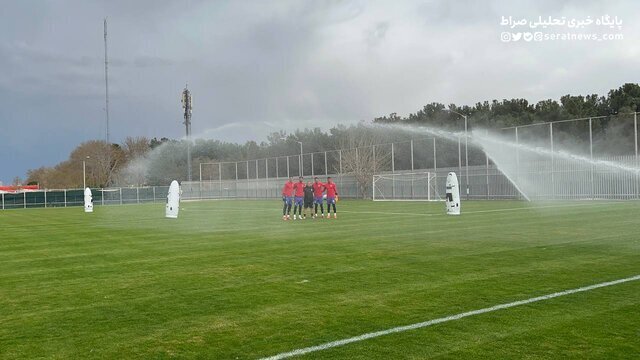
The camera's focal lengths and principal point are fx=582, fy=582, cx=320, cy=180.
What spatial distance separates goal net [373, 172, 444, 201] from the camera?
5878 centimetres

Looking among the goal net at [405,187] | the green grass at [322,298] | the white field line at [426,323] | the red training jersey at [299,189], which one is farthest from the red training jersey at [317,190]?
the goal net at [405,187]

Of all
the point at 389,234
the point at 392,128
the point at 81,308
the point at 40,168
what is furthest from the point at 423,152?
the point at 40,168

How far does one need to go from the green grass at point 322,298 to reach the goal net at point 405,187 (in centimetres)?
4356

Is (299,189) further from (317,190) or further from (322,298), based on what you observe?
(322,298)

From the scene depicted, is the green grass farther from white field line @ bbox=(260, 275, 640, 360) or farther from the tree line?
the tree line

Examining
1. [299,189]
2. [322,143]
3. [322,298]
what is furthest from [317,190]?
[322,143]

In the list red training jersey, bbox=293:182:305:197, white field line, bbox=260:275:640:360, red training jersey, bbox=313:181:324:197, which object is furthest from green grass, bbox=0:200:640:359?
red training jersey, bbox=313:181:324:197

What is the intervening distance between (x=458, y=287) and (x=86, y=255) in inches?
→ 371

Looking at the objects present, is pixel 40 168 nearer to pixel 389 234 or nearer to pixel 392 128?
pixel 392 128

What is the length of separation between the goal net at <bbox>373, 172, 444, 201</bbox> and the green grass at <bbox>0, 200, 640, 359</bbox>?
43561 millimetres

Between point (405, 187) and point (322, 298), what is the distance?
5501 cm

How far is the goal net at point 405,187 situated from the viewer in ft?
193

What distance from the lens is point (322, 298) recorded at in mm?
8039

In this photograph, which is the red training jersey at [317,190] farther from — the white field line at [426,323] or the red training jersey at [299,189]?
the white field line at [426,323]
